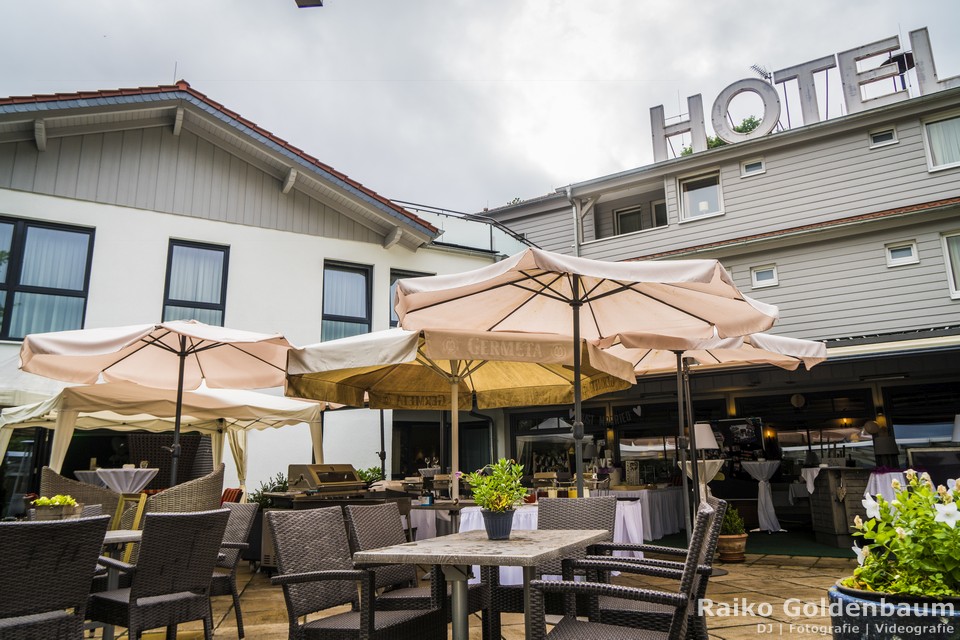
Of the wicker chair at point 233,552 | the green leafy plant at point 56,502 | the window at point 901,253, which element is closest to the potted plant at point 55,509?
the green leafy plant at point 56,502

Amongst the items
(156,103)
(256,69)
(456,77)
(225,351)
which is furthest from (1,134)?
(456,77)

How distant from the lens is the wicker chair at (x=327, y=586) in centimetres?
282

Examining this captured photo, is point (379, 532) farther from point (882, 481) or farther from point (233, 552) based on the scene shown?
point (882, 481)

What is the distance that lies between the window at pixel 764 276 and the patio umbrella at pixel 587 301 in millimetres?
7259

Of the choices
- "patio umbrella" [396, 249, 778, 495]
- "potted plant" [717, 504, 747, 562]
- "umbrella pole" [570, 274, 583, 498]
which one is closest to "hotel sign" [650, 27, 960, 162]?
"potted plant" [717, 504, 747, 562]

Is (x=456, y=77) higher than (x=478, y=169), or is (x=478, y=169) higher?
(x=478, y=169)

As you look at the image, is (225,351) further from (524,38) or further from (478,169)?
(478,169)

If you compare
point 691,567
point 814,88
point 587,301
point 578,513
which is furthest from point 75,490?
point 814,88

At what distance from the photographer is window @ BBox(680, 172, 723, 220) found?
12922mm

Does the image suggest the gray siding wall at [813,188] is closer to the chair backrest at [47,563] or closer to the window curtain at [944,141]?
the window curtain at [944,141]

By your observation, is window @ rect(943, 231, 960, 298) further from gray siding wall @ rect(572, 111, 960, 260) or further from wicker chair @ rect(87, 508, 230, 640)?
wicker chair @ rect(87, 508, 230, 640)

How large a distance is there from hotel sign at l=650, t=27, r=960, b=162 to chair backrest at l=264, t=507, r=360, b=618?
463 inches

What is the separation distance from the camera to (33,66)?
38.8ft

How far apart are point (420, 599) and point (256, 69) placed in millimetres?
9135
